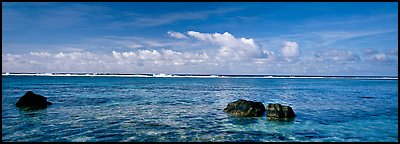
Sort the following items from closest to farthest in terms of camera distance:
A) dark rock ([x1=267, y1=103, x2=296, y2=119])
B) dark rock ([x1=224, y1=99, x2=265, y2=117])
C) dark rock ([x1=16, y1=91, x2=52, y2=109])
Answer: dark rock ([x1=267, y1=103, x2=296, y2=119]), dark rock ([x1=224, y1=99, x2=265, y2=117]), dark rock ([x1=16, y1=91, x2=52, y2=109])

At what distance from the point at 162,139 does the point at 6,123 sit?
1398 cm

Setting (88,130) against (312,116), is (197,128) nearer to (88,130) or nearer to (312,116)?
(88,130)

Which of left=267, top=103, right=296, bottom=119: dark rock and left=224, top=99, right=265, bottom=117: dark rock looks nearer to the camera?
left=267, top=103, right=296, bottom=119: dark rock

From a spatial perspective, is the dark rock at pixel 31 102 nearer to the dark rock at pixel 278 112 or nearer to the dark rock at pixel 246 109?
the dark rock at pixel 246 109

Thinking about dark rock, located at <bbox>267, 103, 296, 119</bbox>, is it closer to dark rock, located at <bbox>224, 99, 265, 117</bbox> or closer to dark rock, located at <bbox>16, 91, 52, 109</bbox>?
dark rock, located at <bbox>224, 99, 265, 117</bbox>

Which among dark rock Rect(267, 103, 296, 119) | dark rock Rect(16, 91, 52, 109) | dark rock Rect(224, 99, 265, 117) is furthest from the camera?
dark rock Rect(16, 91, 52, 109)

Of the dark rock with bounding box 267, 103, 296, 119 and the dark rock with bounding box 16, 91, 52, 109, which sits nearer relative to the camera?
the dark rock with bounding box 267, 103, 296, 119

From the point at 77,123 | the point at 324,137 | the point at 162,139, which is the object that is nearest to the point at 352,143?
the point at 324,137

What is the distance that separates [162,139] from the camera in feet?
59.5

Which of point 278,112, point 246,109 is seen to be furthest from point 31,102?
point 278,112

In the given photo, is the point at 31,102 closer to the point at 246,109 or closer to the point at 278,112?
the point at 246,109

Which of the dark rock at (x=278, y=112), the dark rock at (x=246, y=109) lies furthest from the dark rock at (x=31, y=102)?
the dark rock at (x=278, y=112)

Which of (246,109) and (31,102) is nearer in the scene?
(246,109)

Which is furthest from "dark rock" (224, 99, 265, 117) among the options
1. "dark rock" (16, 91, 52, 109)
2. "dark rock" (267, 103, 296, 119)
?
"dark rock" (16, 91, 52, 109)
